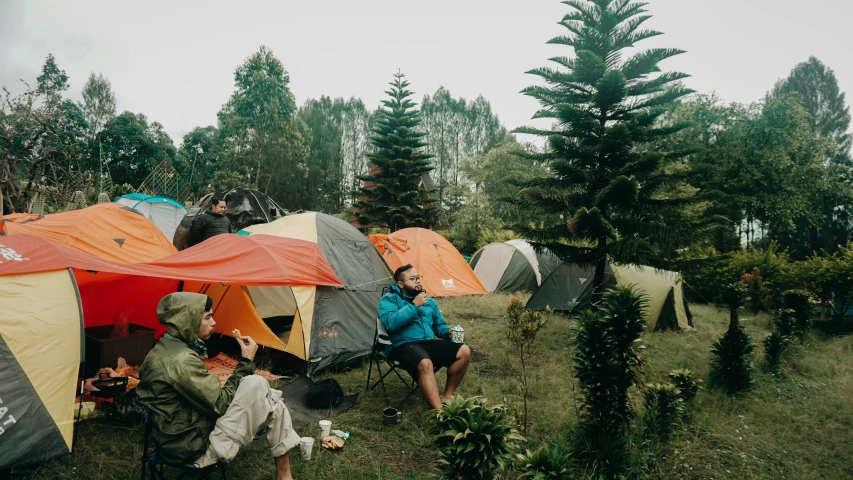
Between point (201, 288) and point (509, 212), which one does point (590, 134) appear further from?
point (509, 212)

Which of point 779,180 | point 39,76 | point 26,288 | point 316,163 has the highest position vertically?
point 39,76

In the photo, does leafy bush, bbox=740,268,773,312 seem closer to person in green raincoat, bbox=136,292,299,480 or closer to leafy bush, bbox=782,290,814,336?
leafy bush, bbox=782,290,814,336

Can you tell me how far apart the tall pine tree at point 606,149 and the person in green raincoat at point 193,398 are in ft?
16.5

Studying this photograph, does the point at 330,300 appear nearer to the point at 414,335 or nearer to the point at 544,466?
the point at 414,335

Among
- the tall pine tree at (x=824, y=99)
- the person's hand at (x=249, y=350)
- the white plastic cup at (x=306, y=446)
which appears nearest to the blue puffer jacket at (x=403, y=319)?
the white plastic cup at (x=306, y=446)

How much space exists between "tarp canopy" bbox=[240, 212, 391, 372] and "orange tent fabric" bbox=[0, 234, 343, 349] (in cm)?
22

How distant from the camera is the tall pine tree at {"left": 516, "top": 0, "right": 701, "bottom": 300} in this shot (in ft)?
20.7

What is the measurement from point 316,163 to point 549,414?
2752 centimetres

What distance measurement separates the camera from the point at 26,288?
2.68 metres

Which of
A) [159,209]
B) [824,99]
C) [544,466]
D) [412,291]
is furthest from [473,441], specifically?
[824,99]

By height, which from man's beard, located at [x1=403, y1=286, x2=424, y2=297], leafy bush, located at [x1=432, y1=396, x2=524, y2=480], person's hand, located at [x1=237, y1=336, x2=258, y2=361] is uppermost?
man's beard, located at [x1=403, y1=286, x2=424, y2=297]

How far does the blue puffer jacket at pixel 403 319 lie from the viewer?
3.65 meters

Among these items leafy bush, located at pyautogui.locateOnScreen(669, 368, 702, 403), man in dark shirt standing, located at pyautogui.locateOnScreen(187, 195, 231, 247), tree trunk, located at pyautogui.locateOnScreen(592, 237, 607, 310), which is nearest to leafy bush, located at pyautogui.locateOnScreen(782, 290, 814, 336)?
tree trunk, located at pyautogui.locateOnScreen(592, 237, 607, 310)

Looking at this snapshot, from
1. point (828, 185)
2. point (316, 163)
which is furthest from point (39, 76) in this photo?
point (828, 185)
